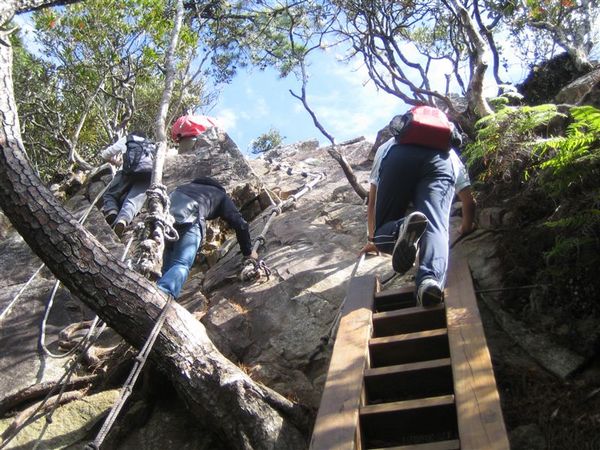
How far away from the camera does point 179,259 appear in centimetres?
566

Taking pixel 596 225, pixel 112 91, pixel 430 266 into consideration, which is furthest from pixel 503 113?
pixel 112 91

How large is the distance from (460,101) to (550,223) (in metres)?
10.4

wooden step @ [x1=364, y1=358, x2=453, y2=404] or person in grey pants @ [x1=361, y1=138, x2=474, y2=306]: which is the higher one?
person in grey pants @ [x1=361, y1=138, x2=474, y2=306]

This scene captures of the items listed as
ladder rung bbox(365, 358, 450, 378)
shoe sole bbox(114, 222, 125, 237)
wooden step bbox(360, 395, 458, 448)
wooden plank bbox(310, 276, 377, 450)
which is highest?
shoe sole bbox(114, 222, 125, 237)

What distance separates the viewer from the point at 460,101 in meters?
14.1

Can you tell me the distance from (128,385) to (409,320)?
2113 mm

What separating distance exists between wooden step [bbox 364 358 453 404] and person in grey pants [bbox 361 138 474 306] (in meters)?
0.62

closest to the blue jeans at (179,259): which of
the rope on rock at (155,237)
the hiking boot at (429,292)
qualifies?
the rope on rock at (155,237)

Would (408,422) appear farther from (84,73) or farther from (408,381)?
(84,73)

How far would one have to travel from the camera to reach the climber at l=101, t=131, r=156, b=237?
7.17 m

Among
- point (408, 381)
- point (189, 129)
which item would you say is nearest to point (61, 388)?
point (408, 381)

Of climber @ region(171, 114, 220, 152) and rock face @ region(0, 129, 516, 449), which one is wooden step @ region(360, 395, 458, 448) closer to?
rock face @ region(0, 129, 516, 449)

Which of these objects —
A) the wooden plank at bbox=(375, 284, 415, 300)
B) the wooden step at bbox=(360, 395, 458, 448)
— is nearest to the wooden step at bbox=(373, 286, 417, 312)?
the wooden plank at bbox=(375, 284, 415, 300)

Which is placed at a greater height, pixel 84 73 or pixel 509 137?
pixel 84 73
